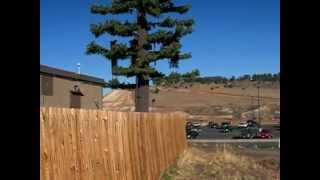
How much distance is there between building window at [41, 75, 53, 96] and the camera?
3085 cm

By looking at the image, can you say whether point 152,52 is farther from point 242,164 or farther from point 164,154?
point 164,154

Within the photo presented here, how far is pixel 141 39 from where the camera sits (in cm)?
3681

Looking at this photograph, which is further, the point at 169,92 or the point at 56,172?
the point at 169,92

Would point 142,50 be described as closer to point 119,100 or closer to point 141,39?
point 141,39

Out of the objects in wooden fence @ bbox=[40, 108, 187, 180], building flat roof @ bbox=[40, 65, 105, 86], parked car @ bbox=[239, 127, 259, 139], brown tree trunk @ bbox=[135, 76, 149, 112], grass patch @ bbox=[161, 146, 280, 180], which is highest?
building flat roof @ bbox=[40, 65, 105, 86]

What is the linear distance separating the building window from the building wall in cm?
23

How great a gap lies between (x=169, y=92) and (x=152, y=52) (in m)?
90.8

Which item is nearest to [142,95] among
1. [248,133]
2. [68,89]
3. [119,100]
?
[68,89]

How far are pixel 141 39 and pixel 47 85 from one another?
7.48 metres

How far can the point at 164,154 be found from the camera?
1694cm

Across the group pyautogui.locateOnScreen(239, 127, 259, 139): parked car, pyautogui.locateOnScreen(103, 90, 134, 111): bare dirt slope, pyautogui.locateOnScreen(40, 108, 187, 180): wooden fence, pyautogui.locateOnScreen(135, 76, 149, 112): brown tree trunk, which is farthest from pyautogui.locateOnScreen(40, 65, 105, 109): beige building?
pyautogui.locateOnScreen(103, 90, 134, 111): bare dirt slope

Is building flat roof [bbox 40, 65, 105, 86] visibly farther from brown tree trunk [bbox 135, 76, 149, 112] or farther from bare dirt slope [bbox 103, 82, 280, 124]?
bare dirt slope [bbox 103, 82, 280, 124]
